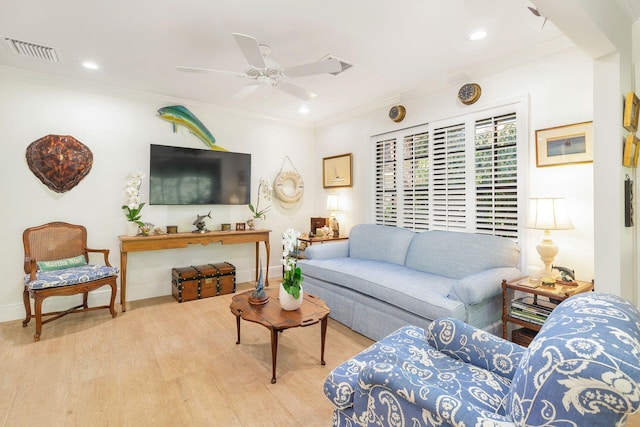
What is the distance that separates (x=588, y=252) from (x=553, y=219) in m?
0.48

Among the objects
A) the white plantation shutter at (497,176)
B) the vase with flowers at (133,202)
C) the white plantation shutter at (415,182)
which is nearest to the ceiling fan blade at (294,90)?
the white plantation shutter at (415,182)

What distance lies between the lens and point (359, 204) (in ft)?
15.0

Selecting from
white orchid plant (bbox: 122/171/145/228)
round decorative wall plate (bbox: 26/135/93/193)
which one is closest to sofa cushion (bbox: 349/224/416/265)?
white orchid plant (bbox: 122/171/145/228)

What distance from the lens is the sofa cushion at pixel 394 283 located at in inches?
91.1

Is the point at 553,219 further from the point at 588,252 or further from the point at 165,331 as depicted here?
the point at 165,331

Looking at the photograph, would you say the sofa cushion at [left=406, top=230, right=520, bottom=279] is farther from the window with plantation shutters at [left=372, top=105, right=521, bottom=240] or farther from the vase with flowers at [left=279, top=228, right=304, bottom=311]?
the vase with flowers at [left=279, top=228, right=304, bottom=311]

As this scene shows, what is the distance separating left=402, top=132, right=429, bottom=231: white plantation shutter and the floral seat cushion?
2.24m

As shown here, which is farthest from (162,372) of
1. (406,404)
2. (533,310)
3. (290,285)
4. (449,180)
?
(449,180)

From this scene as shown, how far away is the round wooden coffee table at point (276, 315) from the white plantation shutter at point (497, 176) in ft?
6.28

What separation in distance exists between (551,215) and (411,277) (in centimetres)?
122

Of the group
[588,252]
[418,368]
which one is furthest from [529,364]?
[588,252]

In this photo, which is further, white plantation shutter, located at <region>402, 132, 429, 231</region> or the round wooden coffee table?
white plantation shutter, located at <region>402, 132, 429, 231</region>

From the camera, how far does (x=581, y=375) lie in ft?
2.47

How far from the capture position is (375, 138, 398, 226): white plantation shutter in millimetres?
4074
